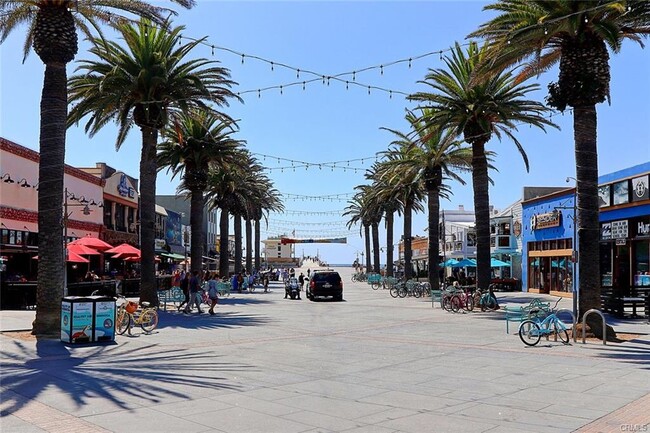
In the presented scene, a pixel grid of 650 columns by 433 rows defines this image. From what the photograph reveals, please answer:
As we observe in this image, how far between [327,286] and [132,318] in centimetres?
1932

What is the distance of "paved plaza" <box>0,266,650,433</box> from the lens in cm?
A: 824

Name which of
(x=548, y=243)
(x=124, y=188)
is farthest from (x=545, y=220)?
(x=124, y=188)

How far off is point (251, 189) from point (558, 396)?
46.2m

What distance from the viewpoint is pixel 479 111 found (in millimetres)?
28203

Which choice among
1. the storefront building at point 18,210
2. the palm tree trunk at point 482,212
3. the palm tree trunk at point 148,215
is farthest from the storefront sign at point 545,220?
the storefront building at point 18,210

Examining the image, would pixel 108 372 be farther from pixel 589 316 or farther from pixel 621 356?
pixel 589 316

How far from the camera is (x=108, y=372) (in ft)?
39.1

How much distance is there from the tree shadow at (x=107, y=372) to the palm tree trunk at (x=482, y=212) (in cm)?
1778

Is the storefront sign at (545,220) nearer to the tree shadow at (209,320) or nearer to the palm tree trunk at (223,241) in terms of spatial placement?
the palm tree trunk at (223,241)

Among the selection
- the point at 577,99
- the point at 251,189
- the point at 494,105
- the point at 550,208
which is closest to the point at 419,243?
the point at 251,189

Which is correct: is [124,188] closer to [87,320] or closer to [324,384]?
[87,320]

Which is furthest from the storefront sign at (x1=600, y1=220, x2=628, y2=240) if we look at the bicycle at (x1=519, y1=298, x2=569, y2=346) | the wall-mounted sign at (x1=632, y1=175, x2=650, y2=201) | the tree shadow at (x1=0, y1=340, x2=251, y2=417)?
Result: the tree shadow at (x1=0, y1=340, x2=251, y2=417)

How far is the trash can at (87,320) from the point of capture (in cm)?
1608

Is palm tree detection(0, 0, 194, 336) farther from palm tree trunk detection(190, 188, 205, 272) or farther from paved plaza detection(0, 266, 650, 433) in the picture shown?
palm tree trunk detection(190, 188, 205, 272)
